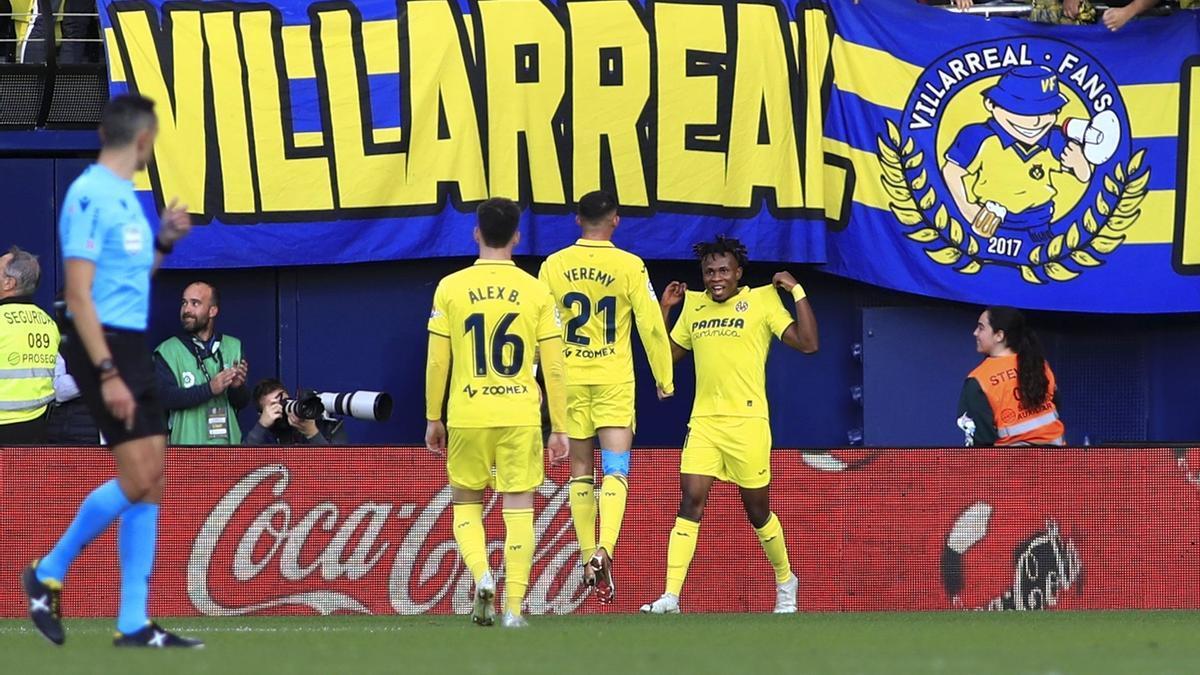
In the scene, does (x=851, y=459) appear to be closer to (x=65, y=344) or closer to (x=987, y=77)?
(x=987, y=77)

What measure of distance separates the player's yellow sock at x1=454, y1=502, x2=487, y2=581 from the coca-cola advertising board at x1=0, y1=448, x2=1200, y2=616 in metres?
2.21

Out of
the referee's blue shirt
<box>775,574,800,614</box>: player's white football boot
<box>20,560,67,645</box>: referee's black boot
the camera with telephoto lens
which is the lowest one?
<box>775,574,800,614</box>: player's white football boot

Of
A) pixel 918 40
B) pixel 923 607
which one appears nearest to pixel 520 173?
pixel 918 40

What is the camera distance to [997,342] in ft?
40.1

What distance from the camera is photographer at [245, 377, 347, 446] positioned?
12617 mm

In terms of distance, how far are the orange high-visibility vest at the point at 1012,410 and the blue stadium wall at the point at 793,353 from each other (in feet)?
6.47

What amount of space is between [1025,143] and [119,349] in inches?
313

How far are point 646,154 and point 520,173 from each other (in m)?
0.83

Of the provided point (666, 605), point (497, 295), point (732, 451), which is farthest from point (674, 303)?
point (497, 295)

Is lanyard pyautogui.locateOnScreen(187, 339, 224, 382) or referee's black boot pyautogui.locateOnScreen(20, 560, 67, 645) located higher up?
lanyard pyautogui.locateOnScreen(187, 339, 224, 382)

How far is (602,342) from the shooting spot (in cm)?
1110

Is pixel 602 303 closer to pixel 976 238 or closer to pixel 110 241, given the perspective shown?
pixel 976 238

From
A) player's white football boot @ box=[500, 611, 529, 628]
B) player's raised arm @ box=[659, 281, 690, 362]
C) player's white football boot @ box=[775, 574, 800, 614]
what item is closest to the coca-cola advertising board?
player's white football boot @ box=[775, 574, 800, 614]

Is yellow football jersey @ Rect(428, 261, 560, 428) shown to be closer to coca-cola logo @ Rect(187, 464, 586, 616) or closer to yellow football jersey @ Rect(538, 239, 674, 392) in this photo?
yellow football jersey @ Rect(538, 239, 674, 392)
